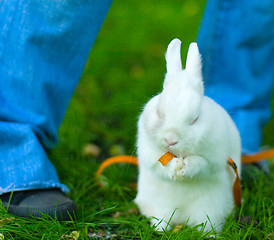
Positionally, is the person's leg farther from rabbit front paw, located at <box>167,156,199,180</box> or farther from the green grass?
rabbit front paw, located at <box>167,156,199,180</box>

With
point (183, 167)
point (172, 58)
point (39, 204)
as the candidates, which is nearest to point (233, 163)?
point (183, 167)

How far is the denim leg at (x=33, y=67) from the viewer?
6.82ft

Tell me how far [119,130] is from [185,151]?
4.81ft

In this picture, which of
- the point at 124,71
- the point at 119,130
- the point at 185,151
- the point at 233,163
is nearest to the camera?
the point at 185,151

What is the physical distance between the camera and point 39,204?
2039 millimetres

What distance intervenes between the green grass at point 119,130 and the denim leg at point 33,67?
27 cm

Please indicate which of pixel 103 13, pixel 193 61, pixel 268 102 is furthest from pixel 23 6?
pixel 268 102

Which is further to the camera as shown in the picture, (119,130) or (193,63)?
(119,130)

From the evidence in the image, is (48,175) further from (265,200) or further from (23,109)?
(265,200)

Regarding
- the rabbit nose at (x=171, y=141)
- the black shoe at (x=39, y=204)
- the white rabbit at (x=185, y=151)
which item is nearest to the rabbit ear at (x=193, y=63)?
the white rabbit at (x=185, y=151)

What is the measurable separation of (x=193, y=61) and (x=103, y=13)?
70 cm

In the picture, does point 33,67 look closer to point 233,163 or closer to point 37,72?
point 37,72

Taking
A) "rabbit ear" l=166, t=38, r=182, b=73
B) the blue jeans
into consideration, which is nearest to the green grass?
the blue jeans

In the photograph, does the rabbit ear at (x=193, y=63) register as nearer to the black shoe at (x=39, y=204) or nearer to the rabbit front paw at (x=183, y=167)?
the rabbit front paw at (x=183, y=167)
